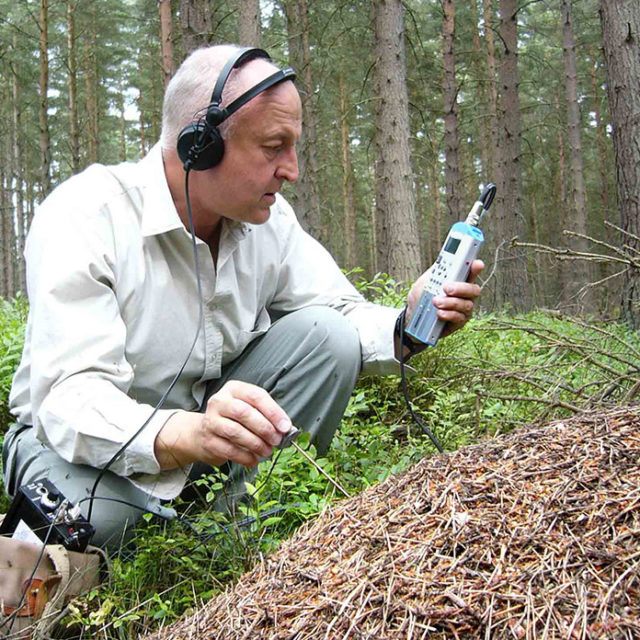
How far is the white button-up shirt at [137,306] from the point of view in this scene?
6.57 ft

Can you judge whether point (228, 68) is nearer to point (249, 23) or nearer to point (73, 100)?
point (249, 23)

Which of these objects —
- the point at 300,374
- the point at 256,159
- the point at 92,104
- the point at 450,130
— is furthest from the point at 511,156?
the point at 92,104

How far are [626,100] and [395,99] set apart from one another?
307 cm

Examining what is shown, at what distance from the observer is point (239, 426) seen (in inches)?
64.2

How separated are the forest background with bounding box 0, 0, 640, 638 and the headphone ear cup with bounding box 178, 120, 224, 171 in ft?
3.68

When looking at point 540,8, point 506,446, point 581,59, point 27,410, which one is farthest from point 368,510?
point 581,59

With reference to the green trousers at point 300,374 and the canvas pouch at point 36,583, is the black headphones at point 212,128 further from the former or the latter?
the canvas pouch at point 36,583

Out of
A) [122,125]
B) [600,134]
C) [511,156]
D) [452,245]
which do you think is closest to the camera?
[452,245]

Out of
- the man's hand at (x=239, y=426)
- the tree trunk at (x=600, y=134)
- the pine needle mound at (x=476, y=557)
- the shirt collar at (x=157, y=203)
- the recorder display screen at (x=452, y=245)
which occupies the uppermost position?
the tree trunk at (x=600, y=134)

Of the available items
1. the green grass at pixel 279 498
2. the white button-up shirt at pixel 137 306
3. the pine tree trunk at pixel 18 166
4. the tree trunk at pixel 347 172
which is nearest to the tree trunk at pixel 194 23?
the green grass at pixel 279 498

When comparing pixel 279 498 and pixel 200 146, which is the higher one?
pixel 200 146

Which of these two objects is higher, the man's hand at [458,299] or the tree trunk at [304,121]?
the tree trunk at [304,121]

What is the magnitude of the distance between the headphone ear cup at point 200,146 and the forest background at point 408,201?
44.2 inches

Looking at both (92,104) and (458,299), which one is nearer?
(458,299)
